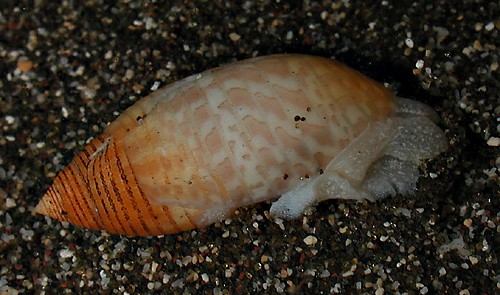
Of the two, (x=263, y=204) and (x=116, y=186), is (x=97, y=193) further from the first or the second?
(x=263, y=204)

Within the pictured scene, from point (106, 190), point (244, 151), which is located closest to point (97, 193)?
point (106, 190)

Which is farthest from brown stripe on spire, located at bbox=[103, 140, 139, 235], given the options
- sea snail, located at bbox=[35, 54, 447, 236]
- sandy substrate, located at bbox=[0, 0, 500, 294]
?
Answer: sandy substrate, located at bbox=[0, 0, 500, 294]

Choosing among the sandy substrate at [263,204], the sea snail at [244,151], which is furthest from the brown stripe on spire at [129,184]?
the sandy substrate at [263,204]

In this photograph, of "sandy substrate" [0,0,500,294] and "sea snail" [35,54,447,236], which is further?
"sandy substrate" [0,0,500,294]

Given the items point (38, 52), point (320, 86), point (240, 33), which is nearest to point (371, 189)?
point (320, 86)

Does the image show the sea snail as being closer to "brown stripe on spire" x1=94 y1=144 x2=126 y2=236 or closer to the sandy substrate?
"brown stripe on spire" x1=94 y1=144 x2=126 y2=236

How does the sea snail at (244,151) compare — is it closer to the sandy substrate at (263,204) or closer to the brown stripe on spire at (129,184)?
the brown stripe on spire at (129,184)
